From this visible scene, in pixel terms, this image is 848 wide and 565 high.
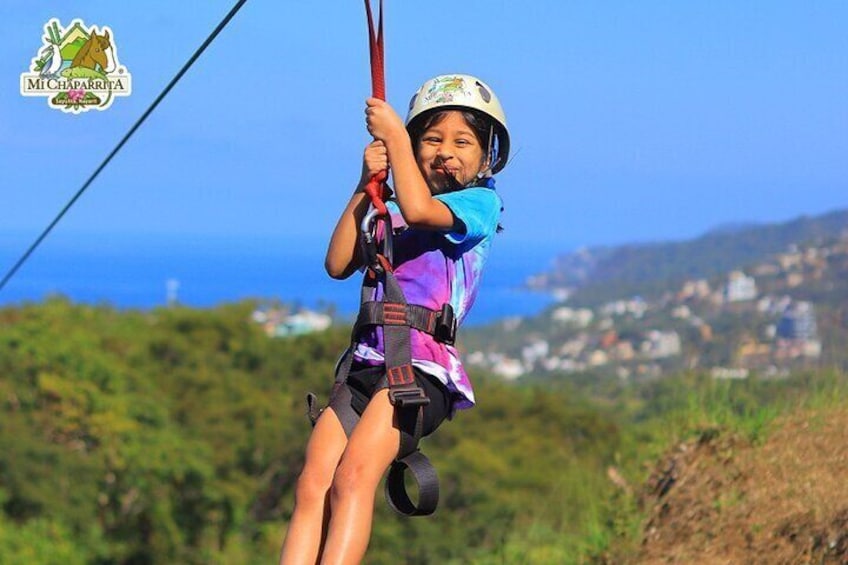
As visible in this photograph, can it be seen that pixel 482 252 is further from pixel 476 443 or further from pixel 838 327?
pixel 476 443

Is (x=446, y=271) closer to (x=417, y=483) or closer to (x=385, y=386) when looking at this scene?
(x=385, y=386)

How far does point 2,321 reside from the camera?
129 feet

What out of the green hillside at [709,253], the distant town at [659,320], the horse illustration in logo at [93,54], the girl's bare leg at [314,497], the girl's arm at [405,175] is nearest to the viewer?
the girl's arm at [405,175]

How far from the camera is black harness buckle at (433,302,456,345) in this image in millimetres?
4023

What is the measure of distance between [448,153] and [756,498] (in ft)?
8.37

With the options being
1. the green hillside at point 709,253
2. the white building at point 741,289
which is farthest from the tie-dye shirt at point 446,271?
the green hillside at point 709,253

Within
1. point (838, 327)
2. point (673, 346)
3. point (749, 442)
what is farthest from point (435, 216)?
point (673, 346)

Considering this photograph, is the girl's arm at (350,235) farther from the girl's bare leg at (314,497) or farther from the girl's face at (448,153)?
the girl's bare leg at (314,497)

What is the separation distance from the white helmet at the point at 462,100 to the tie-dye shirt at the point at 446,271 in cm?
16

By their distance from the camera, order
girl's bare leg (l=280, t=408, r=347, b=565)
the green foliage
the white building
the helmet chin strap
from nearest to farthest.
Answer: girl's bare leg (l=280, t=408, r=347, b=565) < the helmet chin strap < the green foliage < the white building

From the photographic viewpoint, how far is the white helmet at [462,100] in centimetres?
411

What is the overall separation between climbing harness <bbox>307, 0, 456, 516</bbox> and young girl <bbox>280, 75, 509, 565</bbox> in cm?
2

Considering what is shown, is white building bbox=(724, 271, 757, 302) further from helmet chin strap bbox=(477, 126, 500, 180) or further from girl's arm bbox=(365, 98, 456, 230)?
girl's arm bbox=(365, 98, 456, 230)

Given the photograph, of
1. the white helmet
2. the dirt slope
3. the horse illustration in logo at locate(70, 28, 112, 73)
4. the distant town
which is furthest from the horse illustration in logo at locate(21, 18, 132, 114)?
the distant town
